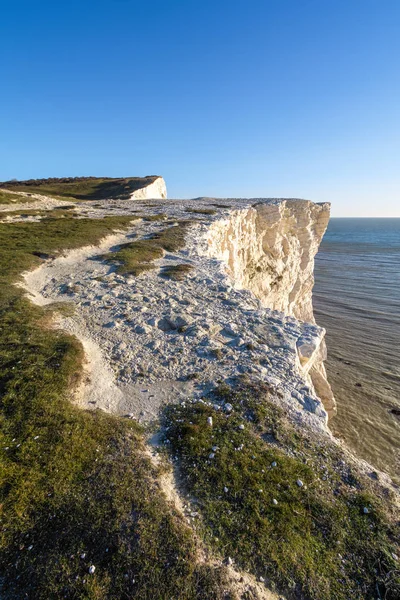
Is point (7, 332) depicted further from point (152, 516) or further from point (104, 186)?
point (104, 186)

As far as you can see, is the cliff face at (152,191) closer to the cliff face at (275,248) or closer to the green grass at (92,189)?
the green grass at (92,189)

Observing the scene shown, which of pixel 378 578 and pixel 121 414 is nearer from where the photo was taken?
pixel 378 578

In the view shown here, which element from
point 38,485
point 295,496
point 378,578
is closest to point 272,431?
point 295,496

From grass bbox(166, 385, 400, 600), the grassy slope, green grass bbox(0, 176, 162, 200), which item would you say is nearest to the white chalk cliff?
the grassy slope

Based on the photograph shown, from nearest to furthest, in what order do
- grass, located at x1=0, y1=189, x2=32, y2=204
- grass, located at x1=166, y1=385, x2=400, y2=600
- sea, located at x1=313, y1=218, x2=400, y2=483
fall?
grass, located at x1=166, y1=385, x2=400, y2=600, sea, located at x1=313, y1=218, x2=400, y2=483, grass, located at x1=0, y1=189, x2=32, y2=204

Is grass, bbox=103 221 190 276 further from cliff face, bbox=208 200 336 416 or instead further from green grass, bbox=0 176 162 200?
green grass, bbox=0 176 162 200

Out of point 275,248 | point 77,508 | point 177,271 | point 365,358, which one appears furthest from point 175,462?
point 275,248
